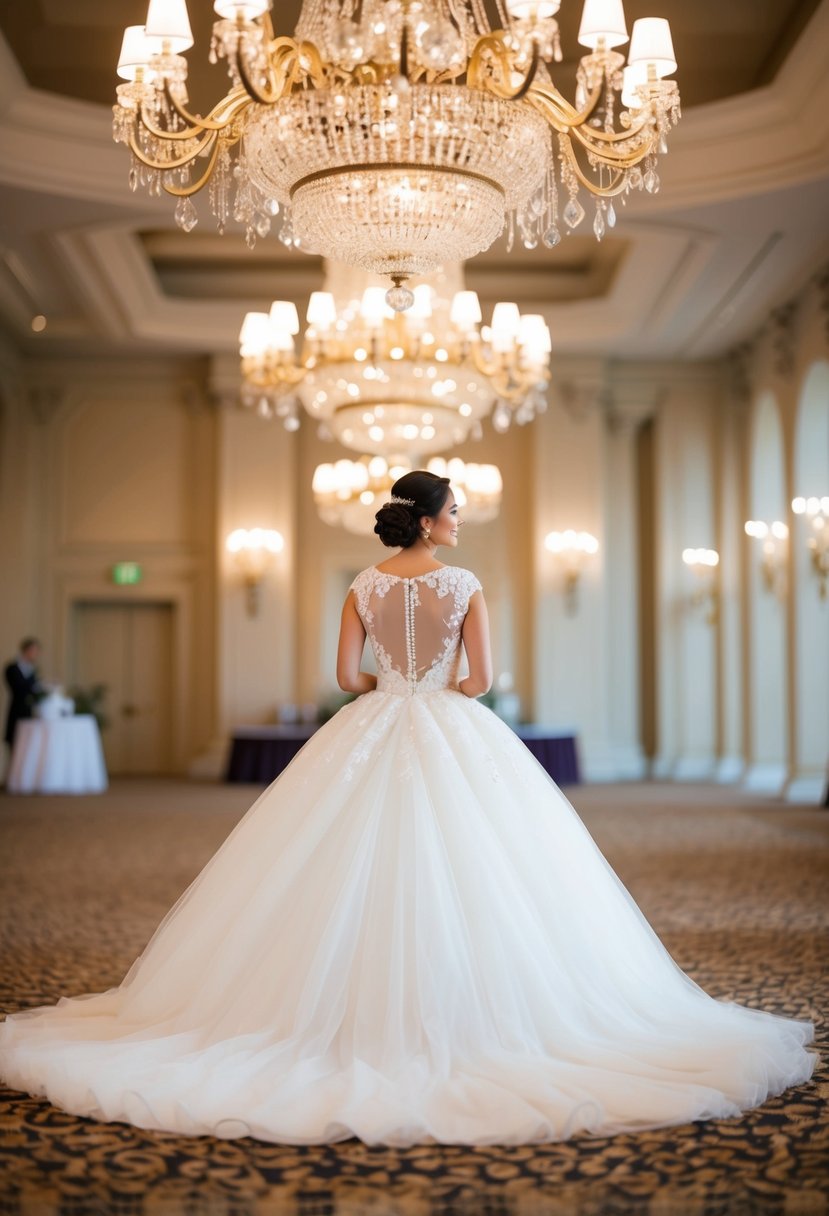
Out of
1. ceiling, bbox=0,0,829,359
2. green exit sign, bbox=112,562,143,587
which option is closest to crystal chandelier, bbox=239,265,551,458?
ceiling, bbox=0,0,829,359

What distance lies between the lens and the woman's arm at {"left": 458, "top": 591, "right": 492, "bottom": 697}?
4.02 meters

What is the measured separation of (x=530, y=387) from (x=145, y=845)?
4530 mm

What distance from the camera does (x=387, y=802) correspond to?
3775 mm

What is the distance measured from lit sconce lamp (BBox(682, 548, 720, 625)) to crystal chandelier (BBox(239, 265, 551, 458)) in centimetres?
535

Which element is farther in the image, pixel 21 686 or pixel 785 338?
pixel 21 686

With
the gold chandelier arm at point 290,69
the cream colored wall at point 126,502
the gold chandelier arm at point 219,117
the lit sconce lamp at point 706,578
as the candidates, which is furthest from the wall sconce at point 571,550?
the gold chandelier arm at point 290,69

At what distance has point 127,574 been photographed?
50.4 ft

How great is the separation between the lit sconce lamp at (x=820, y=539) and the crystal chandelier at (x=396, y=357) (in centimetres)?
320

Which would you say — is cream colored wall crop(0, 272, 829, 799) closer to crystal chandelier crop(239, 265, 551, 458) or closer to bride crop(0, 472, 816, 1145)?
crystal chandelier crop(239, 265, 551, 458)

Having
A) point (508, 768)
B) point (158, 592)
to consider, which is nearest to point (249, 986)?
point (508, 768)

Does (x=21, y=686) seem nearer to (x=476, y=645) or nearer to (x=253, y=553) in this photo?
(x=253, y=553)

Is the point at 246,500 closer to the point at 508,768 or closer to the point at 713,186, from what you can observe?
the point at 713,186

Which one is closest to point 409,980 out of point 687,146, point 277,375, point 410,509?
point 410,509

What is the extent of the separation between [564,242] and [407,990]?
1080 centimetres
